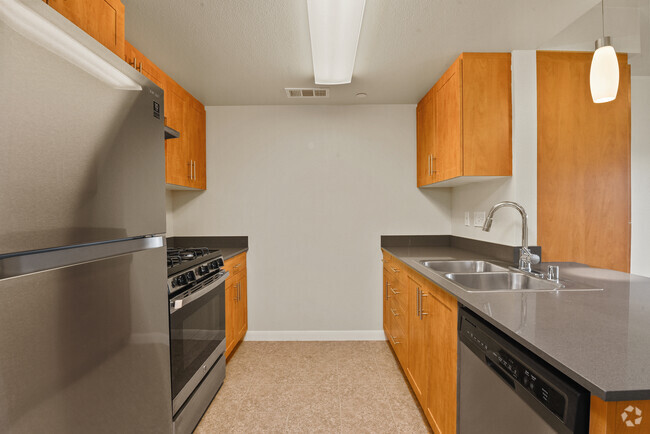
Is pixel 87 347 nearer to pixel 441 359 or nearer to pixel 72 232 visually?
pixel 72 232

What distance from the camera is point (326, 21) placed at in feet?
5.51

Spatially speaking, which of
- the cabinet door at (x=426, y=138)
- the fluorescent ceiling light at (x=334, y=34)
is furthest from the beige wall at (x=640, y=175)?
the fluorescent ceiling light at (x=334, y=34)

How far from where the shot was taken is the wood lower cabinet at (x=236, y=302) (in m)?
2.66

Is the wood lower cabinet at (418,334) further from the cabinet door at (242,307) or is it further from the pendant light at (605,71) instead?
the cabinet door at (242,307)

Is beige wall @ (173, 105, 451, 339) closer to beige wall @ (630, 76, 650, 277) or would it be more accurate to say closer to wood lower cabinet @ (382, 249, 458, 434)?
wood lower cabinet @ (382, 249, 458, 434)

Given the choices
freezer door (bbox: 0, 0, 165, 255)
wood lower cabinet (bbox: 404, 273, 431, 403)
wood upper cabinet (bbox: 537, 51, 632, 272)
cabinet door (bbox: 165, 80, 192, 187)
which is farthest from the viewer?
cabinet door (bbox: 165, 80, 192, 187)

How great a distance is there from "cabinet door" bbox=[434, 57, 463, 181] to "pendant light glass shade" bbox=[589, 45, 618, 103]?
76cm

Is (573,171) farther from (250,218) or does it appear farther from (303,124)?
(250,218)

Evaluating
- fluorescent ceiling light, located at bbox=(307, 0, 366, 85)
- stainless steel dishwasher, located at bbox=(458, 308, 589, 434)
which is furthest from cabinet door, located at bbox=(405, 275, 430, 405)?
fluorescent ceiling light, located at bbox=(307, 0, 366, 85)

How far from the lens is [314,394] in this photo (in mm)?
2271

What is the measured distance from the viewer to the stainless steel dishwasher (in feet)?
A: 2.49

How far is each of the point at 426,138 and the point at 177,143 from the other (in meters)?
2.11

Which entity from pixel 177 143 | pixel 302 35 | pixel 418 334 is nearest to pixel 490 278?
pixel 418 334

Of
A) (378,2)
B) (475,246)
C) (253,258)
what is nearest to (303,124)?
(253,258)
